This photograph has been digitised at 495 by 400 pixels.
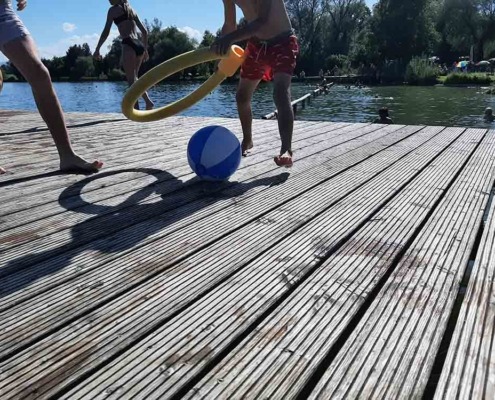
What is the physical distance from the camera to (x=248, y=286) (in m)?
2.01

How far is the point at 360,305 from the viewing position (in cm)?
186

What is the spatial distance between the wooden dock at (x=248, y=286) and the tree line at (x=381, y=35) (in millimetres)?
59218

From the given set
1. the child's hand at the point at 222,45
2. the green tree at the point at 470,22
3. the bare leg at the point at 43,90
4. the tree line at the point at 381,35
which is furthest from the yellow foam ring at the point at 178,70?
the green tree at the point at 470,22

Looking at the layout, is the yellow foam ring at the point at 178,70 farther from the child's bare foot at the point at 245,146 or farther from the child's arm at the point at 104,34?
the child's arm at the point at 104,34

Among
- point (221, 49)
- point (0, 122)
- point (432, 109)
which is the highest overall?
point (221, 49)

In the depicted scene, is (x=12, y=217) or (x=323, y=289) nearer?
(x=323, y=289)

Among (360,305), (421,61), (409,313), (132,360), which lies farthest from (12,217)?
(421,61)

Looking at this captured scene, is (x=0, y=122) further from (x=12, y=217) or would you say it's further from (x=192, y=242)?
(x=192, y=242)

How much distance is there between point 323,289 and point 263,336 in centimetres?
42

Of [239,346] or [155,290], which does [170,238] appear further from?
[239,346]

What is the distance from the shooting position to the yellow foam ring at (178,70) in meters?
3.88

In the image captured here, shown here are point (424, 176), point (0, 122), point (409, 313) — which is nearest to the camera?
point (409, 313)

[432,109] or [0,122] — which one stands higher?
[0,122]

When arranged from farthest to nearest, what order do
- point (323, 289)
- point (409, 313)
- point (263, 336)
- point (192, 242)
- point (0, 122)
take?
1. point (0, 122)
2. point (192, 242)
3. point (323, 289)
4. point (409, 313)
5. point (263, 336)
